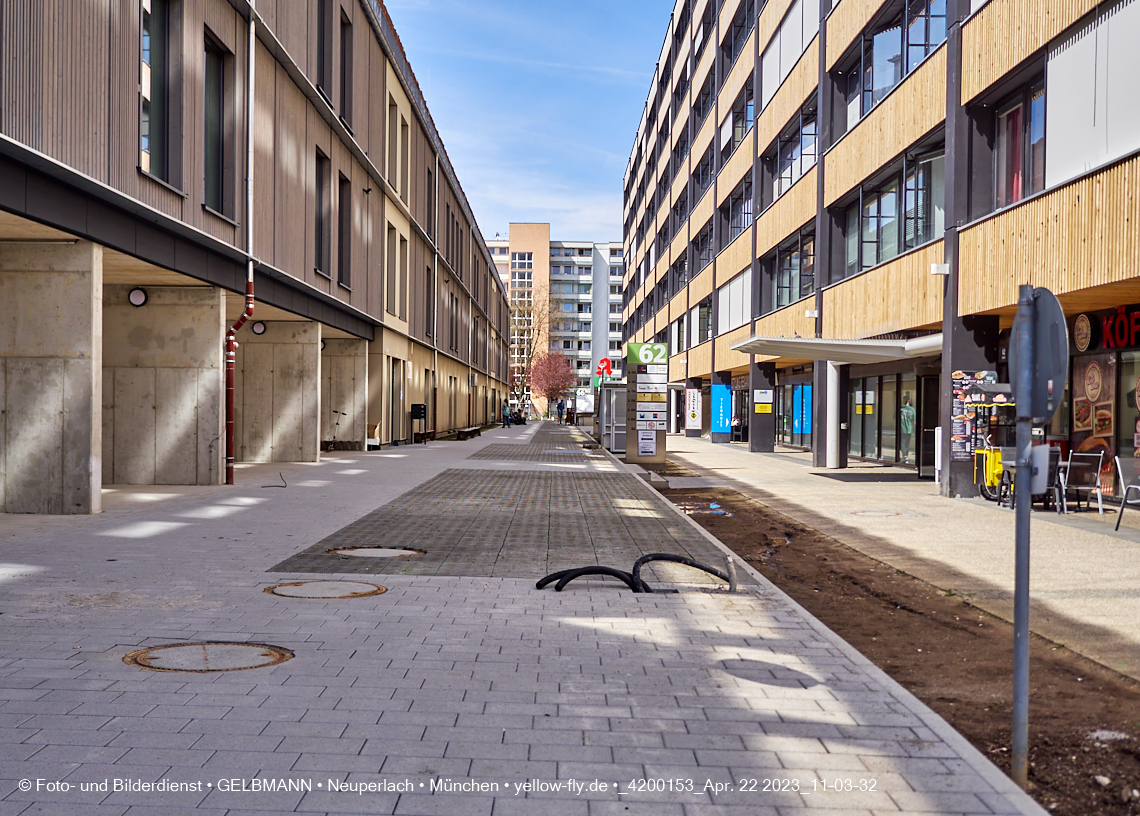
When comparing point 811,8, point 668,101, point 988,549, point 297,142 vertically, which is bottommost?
point 988,549

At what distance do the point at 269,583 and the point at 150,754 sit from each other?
3749 millimetres

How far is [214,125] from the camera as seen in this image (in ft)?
52.9

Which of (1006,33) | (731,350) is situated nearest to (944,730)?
(1006,33)

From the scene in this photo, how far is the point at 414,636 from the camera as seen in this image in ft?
18.9

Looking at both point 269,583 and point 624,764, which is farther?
point 269,583

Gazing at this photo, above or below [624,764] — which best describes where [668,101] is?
above

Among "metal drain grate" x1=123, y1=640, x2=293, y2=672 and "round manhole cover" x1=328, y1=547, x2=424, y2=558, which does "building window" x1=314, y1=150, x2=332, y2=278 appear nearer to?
"round manhole cover" x1=328, y1=547, x2=424, y2=558

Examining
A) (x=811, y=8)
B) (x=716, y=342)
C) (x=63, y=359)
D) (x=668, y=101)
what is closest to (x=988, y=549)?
(x=63, y=359)

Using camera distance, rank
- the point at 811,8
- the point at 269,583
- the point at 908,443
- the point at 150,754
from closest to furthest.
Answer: the point at 150,754 < the point at 269,583 < the point at 908,443 < the point at 811,8

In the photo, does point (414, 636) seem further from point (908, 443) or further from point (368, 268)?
point (368, 268)

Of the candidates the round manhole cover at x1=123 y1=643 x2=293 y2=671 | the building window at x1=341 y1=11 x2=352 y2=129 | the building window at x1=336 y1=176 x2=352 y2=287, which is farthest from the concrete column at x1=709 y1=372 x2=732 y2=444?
the round manhole cover at x1=123 y1=643 x2=293 y2=671

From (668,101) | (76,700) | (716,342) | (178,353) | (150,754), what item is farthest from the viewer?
(668,101)

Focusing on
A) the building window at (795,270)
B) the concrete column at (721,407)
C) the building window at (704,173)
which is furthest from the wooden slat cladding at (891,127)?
the building window at (704,173)

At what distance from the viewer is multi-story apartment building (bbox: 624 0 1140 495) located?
517 inches
